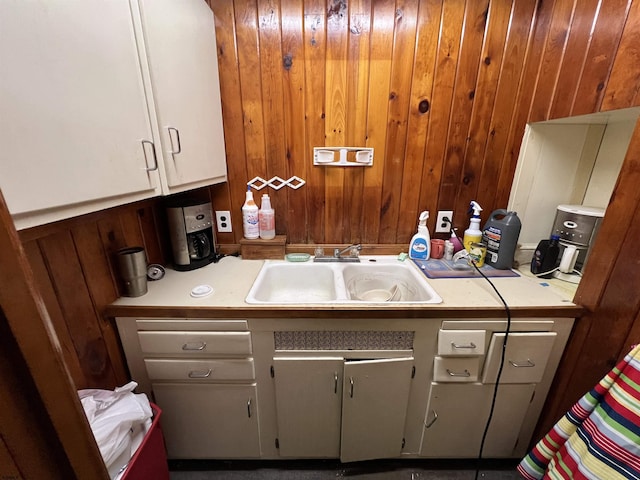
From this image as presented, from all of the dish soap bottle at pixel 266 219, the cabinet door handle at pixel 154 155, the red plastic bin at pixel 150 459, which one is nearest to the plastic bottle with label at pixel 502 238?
the dish soap bottle at pixel 266 219

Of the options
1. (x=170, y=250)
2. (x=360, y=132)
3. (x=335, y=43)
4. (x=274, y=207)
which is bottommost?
(x=170, y=250)

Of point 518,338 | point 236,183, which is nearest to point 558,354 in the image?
point 518,338

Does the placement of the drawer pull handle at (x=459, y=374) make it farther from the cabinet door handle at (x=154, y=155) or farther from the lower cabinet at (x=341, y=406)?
the cabinet door handle at (x=154, y=155)

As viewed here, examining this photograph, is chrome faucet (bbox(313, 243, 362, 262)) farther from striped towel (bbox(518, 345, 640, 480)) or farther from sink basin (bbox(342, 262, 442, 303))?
striped towel (bbox(518, 345, 640, 480))

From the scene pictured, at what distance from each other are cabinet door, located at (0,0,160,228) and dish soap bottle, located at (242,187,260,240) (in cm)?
54

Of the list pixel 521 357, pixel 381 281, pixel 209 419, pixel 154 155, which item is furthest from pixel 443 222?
pixel 209 419

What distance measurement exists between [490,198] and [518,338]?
2.34ft

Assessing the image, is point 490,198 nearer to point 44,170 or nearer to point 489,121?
point 489,121

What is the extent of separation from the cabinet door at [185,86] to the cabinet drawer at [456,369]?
1.19 meters

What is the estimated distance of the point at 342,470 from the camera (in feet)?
3.88

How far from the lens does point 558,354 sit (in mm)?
1012

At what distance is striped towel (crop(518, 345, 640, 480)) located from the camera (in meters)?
0.61

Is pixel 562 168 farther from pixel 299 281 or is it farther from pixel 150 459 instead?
pixel 150 459

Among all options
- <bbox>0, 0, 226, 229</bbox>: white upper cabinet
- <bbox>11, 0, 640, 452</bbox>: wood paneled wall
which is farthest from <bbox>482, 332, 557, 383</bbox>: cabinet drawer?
<bbox>0, 0, 226, 229</bbox>: white upper cabinet
